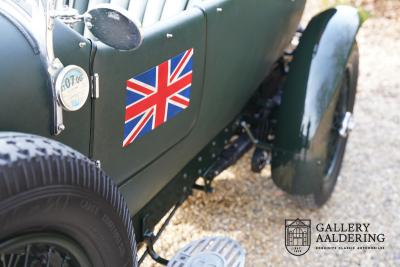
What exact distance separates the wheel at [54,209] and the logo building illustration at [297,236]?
4.47 ft

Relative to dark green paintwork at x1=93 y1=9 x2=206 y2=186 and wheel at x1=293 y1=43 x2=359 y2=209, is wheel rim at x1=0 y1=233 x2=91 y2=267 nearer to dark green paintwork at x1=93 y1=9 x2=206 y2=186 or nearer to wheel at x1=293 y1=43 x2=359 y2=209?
dark green paintwork at x1=93 y1=9 x2=206 y2=186

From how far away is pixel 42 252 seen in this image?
1224 mm

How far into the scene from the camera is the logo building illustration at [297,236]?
2.60m

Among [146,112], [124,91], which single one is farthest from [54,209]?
[146,112]

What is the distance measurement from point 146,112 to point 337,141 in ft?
4.99

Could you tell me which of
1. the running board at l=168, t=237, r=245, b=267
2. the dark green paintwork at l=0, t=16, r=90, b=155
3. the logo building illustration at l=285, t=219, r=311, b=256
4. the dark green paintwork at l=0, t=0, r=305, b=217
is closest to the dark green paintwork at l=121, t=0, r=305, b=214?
the dark green paintwork at l=0, t=0, r=305, b=217

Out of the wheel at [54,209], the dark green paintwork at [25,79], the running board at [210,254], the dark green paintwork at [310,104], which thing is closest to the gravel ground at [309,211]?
the dark green paintwork at [310,104]

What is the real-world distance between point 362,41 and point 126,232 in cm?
411

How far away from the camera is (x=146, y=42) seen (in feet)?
5.19

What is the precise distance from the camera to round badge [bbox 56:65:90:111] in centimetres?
128

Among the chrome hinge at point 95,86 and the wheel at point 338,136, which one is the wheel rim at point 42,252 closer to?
the chrome hinge at point 95,86

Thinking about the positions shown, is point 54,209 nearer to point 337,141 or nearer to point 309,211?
point 309,211

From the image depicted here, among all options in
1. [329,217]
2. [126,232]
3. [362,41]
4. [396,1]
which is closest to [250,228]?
[329,217]

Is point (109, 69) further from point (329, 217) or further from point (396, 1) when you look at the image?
point (396, 1)
